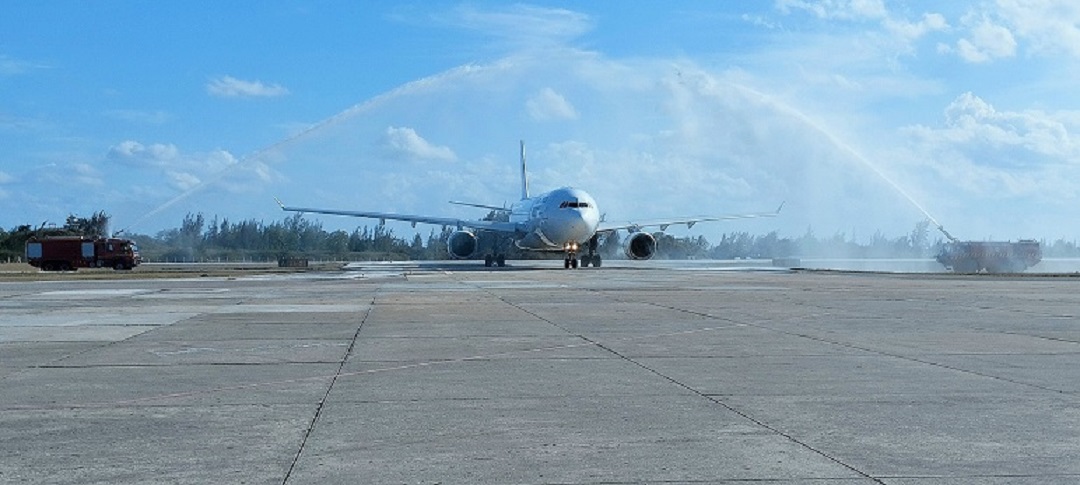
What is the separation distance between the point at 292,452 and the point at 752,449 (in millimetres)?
3228

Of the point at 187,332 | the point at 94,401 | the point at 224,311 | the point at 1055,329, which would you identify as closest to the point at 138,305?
the point at 224,311

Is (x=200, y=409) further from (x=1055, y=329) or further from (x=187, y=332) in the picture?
(x=1055, y=329)

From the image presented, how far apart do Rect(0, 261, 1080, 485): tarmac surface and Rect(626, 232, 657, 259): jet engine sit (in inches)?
1728

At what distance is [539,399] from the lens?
10.5m

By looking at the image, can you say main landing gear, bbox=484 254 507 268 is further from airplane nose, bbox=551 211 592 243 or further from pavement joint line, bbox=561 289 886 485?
pavement joint line, bbox=561 289 886 485

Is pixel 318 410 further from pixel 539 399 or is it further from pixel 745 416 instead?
pixel 745 416

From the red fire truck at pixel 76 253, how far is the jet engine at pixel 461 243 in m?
23.4

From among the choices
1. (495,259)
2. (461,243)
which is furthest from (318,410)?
(495,259)

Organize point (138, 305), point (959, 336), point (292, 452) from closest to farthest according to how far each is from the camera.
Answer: point (292, 452) → point (959, 336) → point (138, 305)

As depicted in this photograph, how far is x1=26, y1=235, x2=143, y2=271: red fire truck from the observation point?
248 ft

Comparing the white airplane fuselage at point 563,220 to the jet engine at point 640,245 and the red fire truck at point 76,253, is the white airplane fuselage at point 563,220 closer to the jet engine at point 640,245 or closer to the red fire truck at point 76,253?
the jet engine at point 640,245

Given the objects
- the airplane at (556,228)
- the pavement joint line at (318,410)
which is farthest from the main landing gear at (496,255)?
the pavement joint line at (318,410)

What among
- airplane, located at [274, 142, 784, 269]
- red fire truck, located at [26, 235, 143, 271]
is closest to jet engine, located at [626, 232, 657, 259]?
airplane, located at [274, 142, 784, 269]

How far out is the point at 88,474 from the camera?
712 cm
